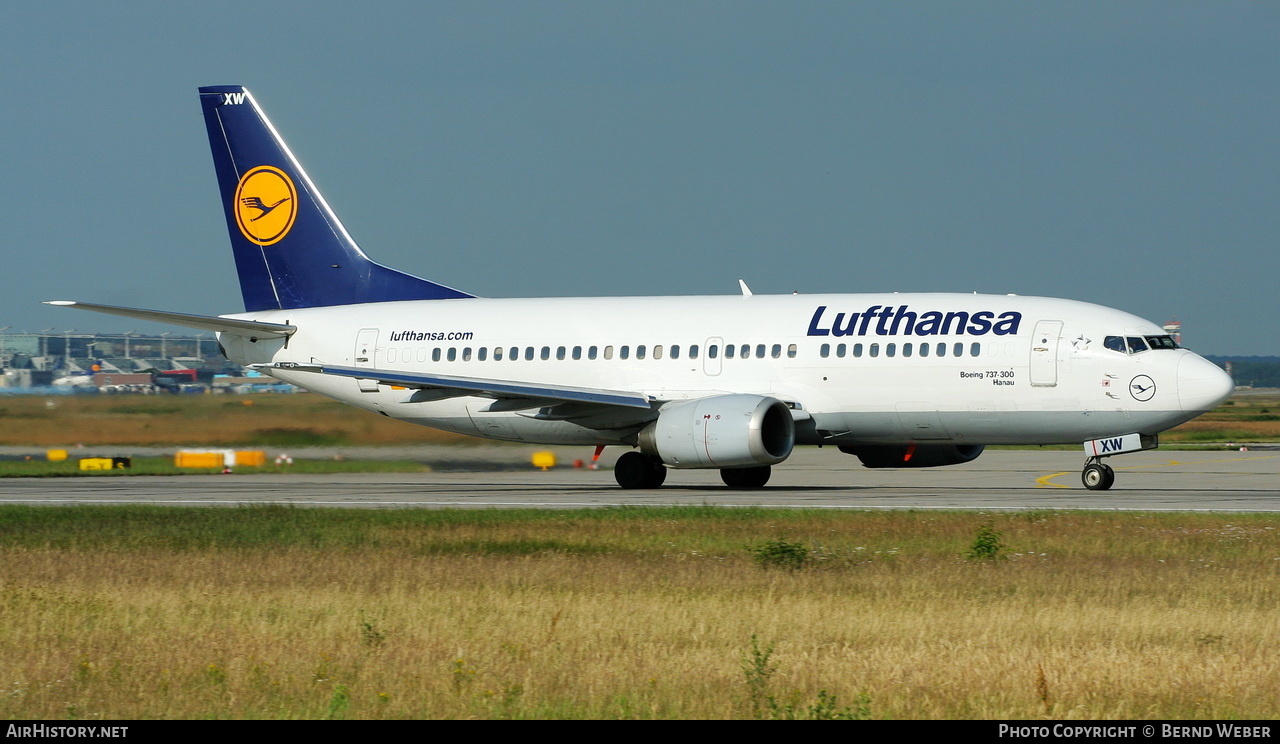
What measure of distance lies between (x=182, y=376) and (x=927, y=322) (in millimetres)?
22243

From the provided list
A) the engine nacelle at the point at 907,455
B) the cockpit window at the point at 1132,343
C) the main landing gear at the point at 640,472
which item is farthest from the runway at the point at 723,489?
the cockpit window at the point at 1132,343

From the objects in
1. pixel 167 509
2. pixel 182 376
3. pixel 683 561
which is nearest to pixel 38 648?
pixel 683 561

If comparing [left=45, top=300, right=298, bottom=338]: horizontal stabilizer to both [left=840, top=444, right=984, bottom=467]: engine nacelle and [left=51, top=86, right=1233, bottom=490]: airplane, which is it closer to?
[left=51, top=86, right=1233, bottom=490]: airplane

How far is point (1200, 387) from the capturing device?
2636 centimetres

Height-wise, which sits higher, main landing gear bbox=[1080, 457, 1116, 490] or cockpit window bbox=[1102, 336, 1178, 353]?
cockpit window bbox=[1102, 336, 1178, 353]

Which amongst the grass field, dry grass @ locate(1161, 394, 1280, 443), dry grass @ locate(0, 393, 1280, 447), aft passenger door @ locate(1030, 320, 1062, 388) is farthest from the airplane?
dry grass @ locate(1161, 394, 1280, 443)

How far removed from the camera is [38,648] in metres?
10.8

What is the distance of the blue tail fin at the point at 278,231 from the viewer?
35312 millimetres

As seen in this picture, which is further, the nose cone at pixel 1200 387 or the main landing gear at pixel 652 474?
the main landing gear at pixel 652 474

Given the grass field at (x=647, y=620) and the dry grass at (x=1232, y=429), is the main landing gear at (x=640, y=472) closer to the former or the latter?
the grass field at (x=647, y=620)

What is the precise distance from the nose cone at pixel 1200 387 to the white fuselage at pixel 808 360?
0.03m

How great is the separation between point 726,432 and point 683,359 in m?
3.27

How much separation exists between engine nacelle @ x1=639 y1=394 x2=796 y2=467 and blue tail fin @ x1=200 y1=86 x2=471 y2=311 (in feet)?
29.8

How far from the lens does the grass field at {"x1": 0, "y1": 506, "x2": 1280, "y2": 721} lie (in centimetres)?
895
